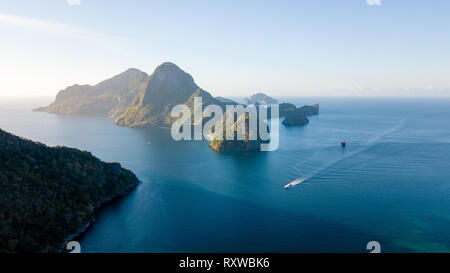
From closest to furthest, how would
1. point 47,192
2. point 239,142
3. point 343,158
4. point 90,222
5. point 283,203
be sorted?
point 47,192 → point 90,222 → point 283,203 → point 343,158 → point 239,142

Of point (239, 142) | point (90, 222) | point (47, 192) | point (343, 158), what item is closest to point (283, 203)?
point (90, 222)

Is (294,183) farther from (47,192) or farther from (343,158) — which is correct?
(47,192)

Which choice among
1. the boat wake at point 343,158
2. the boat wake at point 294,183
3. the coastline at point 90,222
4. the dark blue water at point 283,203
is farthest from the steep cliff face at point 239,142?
the coastline at point 90,222

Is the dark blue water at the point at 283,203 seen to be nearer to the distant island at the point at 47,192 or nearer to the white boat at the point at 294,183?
the white boat at the point at 294,183

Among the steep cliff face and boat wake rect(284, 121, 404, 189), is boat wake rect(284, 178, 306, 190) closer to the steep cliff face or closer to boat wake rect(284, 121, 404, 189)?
boat wake rect(284, 121, 404, 189)

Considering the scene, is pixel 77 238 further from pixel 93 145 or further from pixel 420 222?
pixel 93 145
